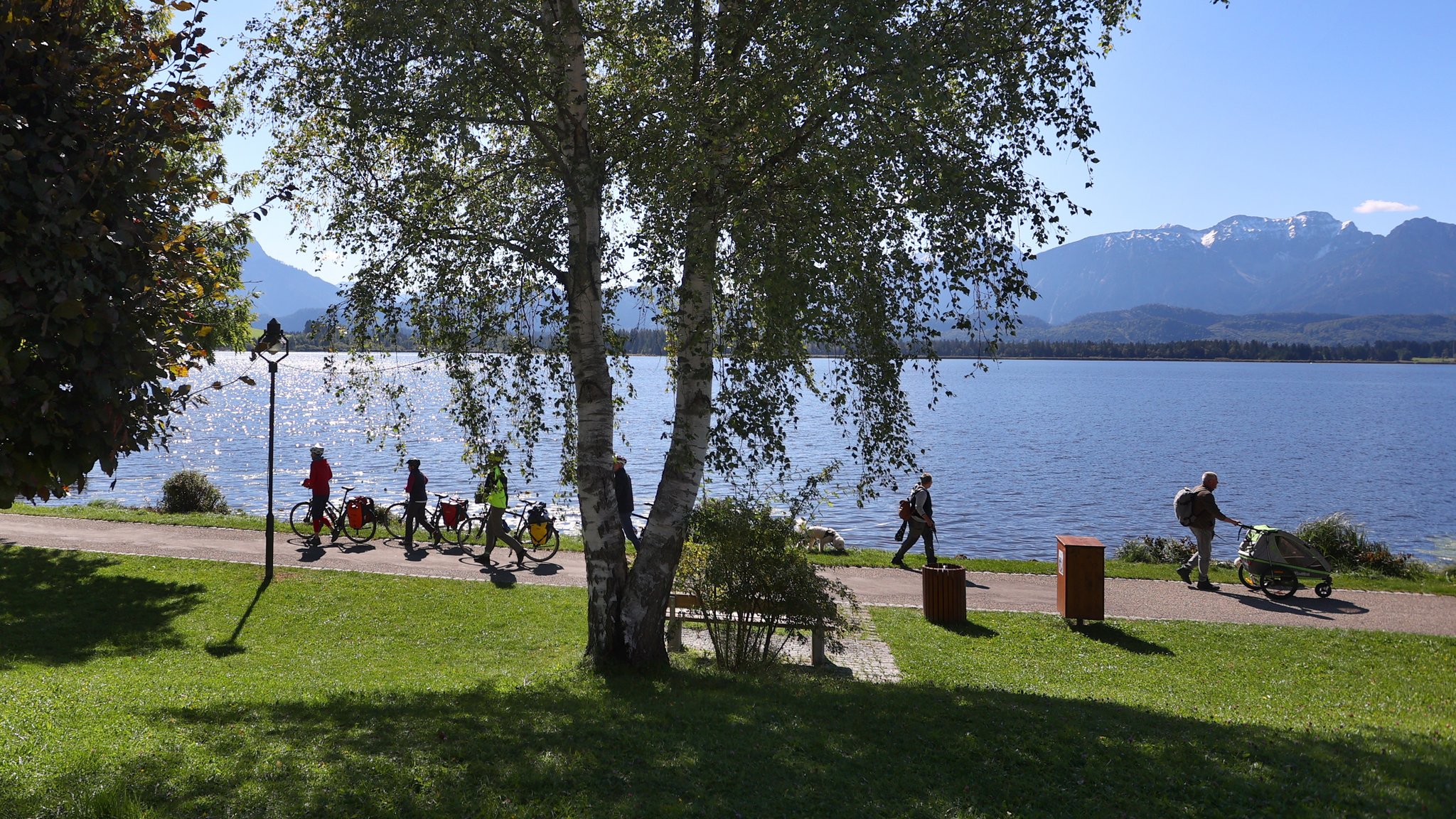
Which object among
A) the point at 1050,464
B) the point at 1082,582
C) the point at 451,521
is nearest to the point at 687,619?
the point at 1082,582

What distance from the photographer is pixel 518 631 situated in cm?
1349

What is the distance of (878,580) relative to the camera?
716 inches

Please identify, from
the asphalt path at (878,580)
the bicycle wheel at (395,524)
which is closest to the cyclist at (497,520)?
the asphalt path at (878,580)

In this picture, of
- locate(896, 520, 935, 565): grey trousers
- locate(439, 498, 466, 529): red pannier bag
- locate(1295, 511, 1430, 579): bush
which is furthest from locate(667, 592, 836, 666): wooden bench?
locate(1295, 511, 1430, 579): bush

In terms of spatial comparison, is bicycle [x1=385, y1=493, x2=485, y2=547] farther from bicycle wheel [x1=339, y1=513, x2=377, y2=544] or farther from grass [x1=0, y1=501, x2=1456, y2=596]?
grass [x1=0, y1=501, x2=1456, y2=596]

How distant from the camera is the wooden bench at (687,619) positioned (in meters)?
A: 11.6

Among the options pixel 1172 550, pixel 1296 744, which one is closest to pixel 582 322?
pixel 1296 744

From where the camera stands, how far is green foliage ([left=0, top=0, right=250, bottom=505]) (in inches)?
142

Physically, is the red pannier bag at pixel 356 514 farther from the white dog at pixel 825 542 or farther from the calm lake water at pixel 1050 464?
the white dog at pixel 825 542

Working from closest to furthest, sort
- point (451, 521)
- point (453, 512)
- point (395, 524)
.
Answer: point (453, 512) → point (451, 521) → point (395, 524)

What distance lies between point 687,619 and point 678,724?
14.2 feet

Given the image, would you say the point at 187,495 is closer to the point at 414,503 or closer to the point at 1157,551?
the point at 414,503

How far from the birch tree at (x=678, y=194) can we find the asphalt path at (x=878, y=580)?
7.06 metres

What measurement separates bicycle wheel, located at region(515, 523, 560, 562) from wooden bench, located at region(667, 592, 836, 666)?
272 inches
